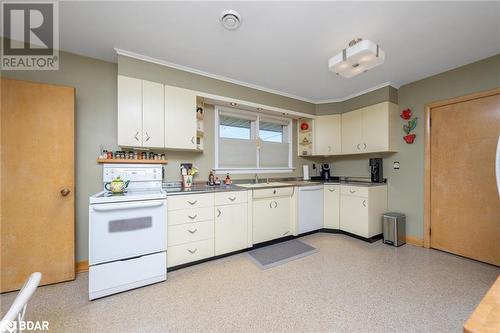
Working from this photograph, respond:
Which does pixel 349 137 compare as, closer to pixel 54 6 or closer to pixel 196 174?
pixel 196 174

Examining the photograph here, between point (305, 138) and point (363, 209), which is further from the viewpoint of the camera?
point (305, 138)

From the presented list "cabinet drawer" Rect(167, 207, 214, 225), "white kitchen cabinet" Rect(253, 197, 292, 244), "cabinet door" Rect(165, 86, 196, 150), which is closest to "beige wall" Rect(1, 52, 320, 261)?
"cabinet door" Rect(165, 86, 196, 150)

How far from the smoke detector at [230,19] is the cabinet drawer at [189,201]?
5.79 feet

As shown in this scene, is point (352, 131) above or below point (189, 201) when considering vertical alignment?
above

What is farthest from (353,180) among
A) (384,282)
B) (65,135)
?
(65,135)

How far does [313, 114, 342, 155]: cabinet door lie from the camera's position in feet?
12.1

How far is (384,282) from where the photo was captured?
197 centimetres

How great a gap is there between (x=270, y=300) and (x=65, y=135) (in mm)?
2639

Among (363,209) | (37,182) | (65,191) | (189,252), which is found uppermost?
(37,182)

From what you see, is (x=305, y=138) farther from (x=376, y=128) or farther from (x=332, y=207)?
(x=332, y=207)

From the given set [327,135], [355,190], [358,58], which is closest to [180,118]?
[358,58]

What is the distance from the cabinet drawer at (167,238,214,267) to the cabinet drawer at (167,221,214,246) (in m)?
0.05

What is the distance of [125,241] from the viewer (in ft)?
6.06

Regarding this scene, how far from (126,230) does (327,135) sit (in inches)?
138
